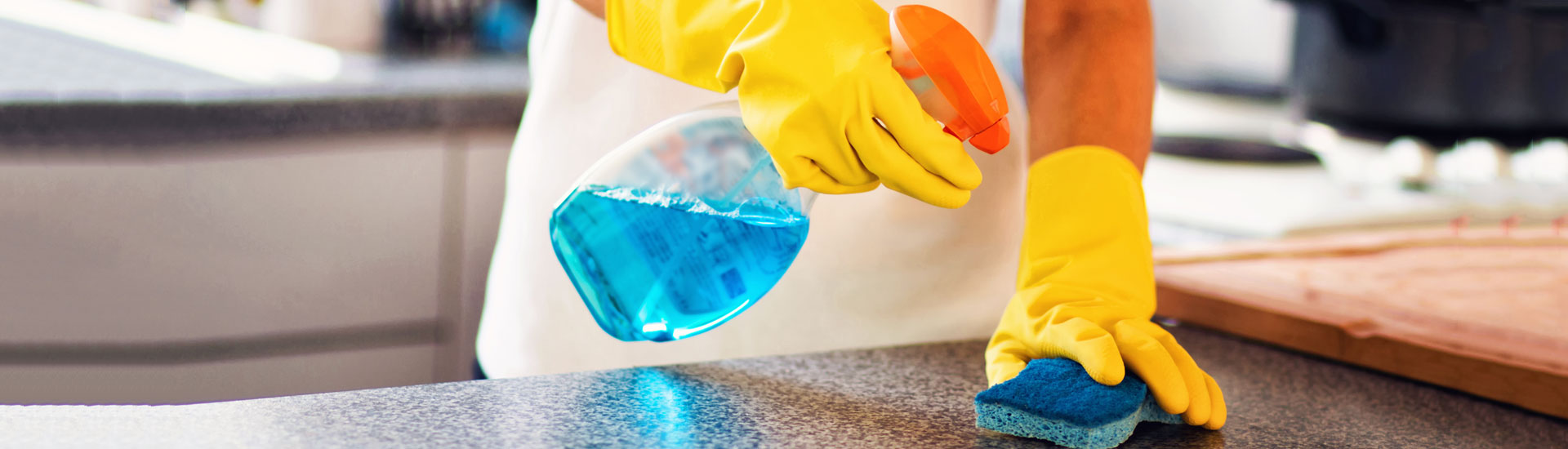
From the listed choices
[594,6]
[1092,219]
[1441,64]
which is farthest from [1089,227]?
[1441,64]

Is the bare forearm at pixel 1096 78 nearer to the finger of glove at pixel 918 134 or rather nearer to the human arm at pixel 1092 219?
the human arm at pixel 1092 219

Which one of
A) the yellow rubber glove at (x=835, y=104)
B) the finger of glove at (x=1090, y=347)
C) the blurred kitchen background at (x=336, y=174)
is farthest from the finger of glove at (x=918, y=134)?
the blurred kitchen background at (x=336, y=174)

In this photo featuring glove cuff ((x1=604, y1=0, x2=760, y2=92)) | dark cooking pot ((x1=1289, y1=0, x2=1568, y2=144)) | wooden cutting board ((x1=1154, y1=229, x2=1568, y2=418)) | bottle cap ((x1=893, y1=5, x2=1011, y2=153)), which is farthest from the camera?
dark cooking pot ((x1=1289, y1=0, x2=1568, y2=144))

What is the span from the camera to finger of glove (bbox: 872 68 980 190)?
22.1 inches

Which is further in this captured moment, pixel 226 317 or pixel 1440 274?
pixel 226 317

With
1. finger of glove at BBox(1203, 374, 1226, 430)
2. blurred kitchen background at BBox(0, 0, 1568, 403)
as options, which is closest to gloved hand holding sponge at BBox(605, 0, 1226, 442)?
finger of glove at BBox(1203, 374, 1226, 430)

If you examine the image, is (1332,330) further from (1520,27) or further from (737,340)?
(1520,27)

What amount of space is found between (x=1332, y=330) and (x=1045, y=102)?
25cm

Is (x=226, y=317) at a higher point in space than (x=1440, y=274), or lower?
lower

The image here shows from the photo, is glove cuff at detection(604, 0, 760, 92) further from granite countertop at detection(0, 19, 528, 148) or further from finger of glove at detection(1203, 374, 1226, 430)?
granite countertop at detection(0, 19, 528, 148)

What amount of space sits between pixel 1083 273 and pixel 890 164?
0.65 ft

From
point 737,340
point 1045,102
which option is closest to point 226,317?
point 737,340

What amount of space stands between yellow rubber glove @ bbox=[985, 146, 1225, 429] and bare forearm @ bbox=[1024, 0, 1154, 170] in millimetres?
49

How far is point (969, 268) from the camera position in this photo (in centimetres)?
95
